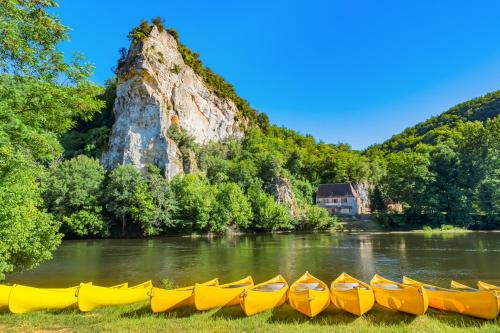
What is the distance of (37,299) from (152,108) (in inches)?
2493

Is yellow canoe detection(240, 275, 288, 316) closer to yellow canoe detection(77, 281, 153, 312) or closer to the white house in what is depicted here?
yellow canoe detection(77, 281, 153, 312)

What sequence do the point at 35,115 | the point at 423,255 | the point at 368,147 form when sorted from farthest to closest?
the point at 368,147, the point at 423,255, the point at 35,115

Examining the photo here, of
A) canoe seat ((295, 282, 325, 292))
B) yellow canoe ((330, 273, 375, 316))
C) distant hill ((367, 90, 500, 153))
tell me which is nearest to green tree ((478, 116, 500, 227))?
distant hill ((367, 90, 500, 153))

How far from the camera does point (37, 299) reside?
11312 millimetres

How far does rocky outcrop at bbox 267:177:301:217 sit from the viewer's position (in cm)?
7241

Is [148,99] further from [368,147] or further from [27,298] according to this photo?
[368,147]

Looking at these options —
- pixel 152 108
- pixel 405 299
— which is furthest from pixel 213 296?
pixel 152 108

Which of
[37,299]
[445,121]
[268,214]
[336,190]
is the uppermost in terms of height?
[445,121]

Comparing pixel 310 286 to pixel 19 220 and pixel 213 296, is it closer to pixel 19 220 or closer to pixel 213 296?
pixel 213 296

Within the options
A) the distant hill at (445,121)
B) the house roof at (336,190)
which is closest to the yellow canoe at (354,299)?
the house roof at (336,190)

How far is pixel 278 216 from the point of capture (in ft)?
213

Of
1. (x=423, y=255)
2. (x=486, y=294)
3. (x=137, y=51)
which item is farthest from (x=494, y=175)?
(x=137, y=51)

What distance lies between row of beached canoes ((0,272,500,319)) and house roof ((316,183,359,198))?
240ft

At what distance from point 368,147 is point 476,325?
148628mm
